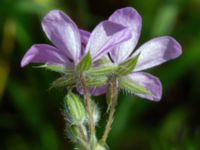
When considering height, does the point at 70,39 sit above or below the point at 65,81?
above

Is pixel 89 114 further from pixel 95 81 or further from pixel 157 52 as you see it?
pixel 157 52

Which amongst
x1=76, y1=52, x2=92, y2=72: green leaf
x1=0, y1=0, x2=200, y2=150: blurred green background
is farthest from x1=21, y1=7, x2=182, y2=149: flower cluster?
x1=0, y1=0, x2=200, y2=150: blurred green background

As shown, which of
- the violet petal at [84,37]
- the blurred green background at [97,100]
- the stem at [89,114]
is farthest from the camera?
the blurred green background at [97,100]

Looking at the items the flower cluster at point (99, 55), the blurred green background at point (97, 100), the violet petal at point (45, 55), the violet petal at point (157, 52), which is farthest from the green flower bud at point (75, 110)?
the blurred green background at point (97, 100)

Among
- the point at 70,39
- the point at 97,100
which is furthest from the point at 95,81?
the point at 97,100

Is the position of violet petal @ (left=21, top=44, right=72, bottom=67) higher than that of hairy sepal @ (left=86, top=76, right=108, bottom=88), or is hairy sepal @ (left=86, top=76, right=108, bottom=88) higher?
violet petal @ (left=21, top=44, right=72, bottom=67)

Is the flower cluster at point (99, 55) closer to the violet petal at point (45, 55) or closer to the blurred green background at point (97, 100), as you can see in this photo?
the violet petal at point (45, 55)

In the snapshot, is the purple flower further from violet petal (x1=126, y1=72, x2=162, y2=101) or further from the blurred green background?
the blurred green background
